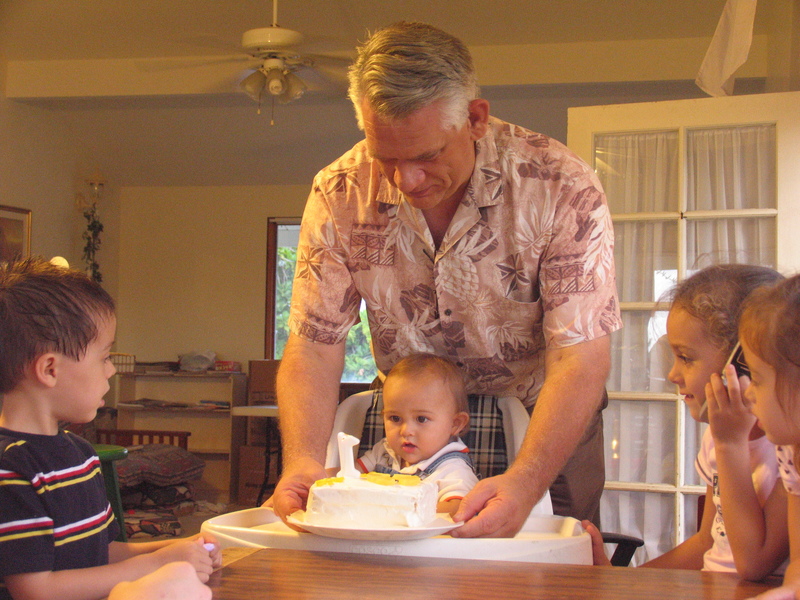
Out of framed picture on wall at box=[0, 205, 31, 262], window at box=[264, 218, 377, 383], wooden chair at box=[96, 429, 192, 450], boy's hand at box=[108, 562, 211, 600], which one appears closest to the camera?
boy's hand at box=[108, 562, 211, 600]

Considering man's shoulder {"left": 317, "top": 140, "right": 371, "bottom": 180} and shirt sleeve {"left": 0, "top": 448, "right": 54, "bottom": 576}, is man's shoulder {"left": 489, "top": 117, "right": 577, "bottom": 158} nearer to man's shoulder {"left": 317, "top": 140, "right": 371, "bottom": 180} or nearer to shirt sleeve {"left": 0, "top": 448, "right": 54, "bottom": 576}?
man's shoulder {"left": 317, "top": 140, "right": 371, "bottom": 180}

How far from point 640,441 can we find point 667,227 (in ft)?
2.72

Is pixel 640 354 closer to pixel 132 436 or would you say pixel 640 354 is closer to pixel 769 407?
pixel 769 407

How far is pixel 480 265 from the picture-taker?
1523 mm

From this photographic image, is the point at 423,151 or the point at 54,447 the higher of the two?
the point at 423,151

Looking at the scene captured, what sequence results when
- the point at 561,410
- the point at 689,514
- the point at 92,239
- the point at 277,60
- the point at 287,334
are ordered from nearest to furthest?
the point at 561,410 < the point at 689,514 < the point at 277,60 < the point at 92,239 < the point at 287,334

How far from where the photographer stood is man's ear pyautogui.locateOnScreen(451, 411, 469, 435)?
5.14ft

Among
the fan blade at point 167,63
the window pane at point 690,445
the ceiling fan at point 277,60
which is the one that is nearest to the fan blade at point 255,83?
the ceiling fan at point 277,60

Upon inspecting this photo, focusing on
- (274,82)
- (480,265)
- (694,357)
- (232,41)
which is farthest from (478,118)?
(232,41)

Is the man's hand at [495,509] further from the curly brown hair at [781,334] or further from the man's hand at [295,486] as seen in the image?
the curly brown hair at [781,334]

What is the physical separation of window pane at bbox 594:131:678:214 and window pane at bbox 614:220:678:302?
72mm

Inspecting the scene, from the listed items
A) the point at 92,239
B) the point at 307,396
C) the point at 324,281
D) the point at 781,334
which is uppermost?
the point at 92,239

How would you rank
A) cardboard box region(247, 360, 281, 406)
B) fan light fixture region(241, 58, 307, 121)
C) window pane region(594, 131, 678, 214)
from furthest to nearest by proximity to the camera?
1. cardboard box region(247, 360, 281, 406)
2. fan light fixture region(241, 58, 307, 121)
3. window pane region(594, 131, 678, 214)

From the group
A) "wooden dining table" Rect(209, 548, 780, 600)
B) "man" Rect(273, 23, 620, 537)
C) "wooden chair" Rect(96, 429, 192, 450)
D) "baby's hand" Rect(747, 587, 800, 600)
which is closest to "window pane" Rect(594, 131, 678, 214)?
"man" Rect(273, 23, 620, 537)
